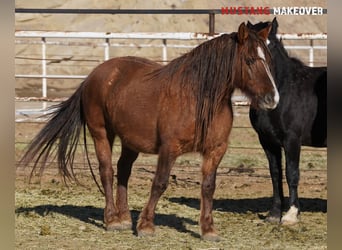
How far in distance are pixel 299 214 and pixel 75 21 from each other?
17.1m

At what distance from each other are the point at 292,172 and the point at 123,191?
139cm

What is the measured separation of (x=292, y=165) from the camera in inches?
215

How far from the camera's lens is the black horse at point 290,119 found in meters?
5.41

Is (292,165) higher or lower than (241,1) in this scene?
lower

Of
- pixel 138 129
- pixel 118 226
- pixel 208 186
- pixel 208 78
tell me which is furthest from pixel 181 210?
pixel 208 78

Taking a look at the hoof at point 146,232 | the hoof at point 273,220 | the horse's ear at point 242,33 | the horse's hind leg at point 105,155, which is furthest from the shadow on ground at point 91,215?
the horse's ear at point 242,33

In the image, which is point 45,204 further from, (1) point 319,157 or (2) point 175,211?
(1) point 319,157

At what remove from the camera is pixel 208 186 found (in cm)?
482

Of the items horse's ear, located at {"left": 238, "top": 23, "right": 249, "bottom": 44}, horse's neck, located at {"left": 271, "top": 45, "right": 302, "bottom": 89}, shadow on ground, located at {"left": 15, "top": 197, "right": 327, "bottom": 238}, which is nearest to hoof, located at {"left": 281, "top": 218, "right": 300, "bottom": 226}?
shadow on ground, located at {"left": 15, "top": 197, "right": 327, "bottom": 238}

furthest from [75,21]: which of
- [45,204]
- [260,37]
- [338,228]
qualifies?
[338,228]

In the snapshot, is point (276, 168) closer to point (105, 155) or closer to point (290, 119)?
point (290, 119)

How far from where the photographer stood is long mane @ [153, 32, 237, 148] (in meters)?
4.66

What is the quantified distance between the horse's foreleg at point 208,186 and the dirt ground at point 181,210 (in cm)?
11

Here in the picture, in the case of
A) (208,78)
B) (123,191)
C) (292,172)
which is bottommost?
(123,191)
